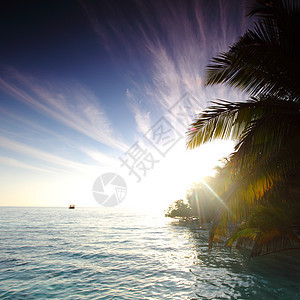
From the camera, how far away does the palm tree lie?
436cm

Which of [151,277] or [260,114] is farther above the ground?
[260,114]

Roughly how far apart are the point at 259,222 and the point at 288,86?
25.2 ft

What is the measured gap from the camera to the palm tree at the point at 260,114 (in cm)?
436

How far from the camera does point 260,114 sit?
506 centimetres

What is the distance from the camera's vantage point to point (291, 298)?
802cm

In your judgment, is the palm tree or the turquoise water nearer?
the palm tree

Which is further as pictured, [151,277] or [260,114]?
[151,277]

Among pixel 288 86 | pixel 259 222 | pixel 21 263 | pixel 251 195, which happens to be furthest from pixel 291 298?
pixel 21 263

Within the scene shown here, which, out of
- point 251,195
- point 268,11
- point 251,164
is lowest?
point 251,195

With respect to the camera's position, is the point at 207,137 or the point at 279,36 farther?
the point at 207,137

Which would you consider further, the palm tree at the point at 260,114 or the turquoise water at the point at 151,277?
the turquoise water at the point at 151,277

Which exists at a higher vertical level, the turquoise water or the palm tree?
the palm tree

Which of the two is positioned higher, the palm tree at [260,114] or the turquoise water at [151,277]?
the palm tree at [260,114]

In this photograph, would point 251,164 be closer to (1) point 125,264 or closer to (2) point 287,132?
(2) point 287,132
